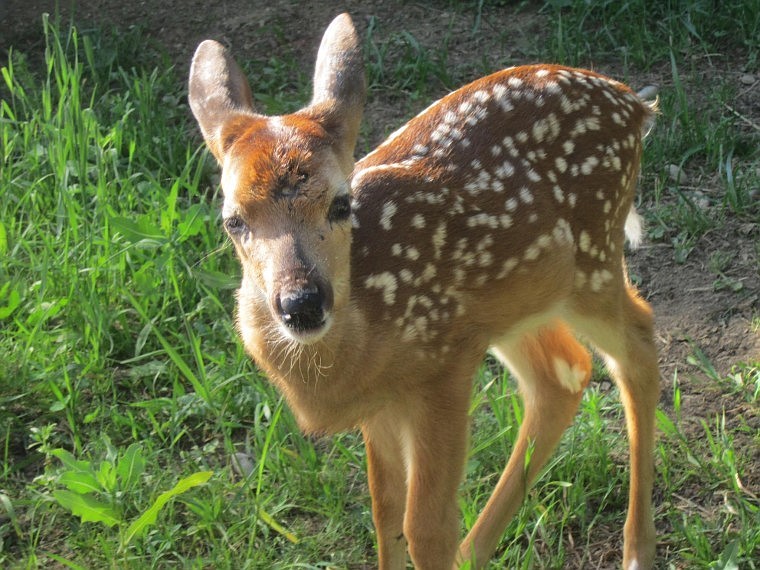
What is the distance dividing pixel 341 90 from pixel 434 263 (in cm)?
57

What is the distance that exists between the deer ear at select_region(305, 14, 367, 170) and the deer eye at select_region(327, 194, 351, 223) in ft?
0.56

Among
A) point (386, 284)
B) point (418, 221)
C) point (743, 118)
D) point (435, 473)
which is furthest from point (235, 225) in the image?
point (743, 118)

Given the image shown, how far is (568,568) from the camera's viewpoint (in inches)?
147

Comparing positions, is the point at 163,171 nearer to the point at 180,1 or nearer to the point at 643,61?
the point at 180,1

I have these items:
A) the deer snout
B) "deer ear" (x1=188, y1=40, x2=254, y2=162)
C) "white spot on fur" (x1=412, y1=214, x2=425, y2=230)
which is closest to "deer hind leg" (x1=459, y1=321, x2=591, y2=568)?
"white spot on fur" (x1=412, y1=214, x2=425, y2=230)

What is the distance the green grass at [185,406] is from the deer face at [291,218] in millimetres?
815

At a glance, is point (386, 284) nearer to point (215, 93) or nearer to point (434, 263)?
point (434, 263)

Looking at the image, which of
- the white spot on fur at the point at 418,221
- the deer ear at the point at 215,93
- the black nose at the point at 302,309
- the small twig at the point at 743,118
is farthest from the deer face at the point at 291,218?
the small twig at the point at 743,118

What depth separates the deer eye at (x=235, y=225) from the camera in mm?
3133

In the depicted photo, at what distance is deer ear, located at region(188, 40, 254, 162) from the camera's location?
341 cm

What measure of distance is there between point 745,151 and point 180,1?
10.4 feet

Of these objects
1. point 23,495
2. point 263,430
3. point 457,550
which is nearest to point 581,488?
point 457,550

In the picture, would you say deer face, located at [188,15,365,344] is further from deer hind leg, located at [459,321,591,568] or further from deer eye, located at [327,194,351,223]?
deer hind leg, located at [459,321,591,568]

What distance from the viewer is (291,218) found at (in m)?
3.05
